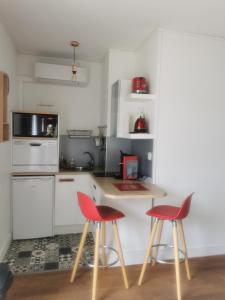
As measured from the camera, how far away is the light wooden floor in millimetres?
2088

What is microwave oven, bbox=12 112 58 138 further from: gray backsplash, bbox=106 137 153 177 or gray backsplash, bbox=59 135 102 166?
gray backsplash, bbox=106 137 153 177

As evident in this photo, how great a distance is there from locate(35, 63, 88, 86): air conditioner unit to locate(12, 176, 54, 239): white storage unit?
138cm

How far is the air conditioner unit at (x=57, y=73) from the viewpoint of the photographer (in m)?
3.24

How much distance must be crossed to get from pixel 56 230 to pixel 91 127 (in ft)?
5.31

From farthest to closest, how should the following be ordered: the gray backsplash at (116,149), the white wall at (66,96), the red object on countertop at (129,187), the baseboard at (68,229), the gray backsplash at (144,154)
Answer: the white wall at (66,96)
the baseboard at (68,229)
the gray backsplash at (116,149)
the gray backsplash at (144,154)
the red object on countertop at (129,187)

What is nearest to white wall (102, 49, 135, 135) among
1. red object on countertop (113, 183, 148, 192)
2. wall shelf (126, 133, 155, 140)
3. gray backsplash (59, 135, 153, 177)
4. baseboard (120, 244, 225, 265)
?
gray backsplash (59, 135, 153, 177)

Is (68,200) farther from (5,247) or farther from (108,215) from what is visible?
(108,215)

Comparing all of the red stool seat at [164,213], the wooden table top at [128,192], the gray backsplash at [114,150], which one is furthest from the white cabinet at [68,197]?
the red stool seat at [164,213]

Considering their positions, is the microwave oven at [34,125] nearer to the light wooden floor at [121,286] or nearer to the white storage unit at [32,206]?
the white storage unit at [32,206]

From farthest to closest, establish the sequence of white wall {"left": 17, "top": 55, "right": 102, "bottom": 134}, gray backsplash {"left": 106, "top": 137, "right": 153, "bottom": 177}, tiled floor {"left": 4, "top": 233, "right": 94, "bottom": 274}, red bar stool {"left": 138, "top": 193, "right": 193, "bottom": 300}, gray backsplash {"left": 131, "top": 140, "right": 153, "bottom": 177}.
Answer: white wall {"left": 17, "top": 55, "right": 102, "bottom": 134}
gray backsplash {"left": 106, "top": 137, "right": 153, "bottom": 177}
gray backsplash {"left": 131, "top": 140, "right": 153, "bottom": 177}
tiled floor {"left": 4, "top": 233, "right": 94, "bottom": 274}
red bar stool {"left": 138, "top": 193, "right": 193, "bottom": 300}

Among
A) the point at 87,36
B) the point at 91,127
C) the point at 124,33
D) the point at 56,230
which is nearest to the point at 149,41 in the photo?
the point at 124,33

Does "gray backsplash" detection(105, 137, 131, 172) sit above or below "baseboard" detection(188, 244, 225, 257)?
above

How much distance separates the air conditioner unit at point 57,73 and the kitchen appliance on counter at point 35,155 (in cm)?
88

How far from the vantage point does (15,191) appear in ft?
10.0
